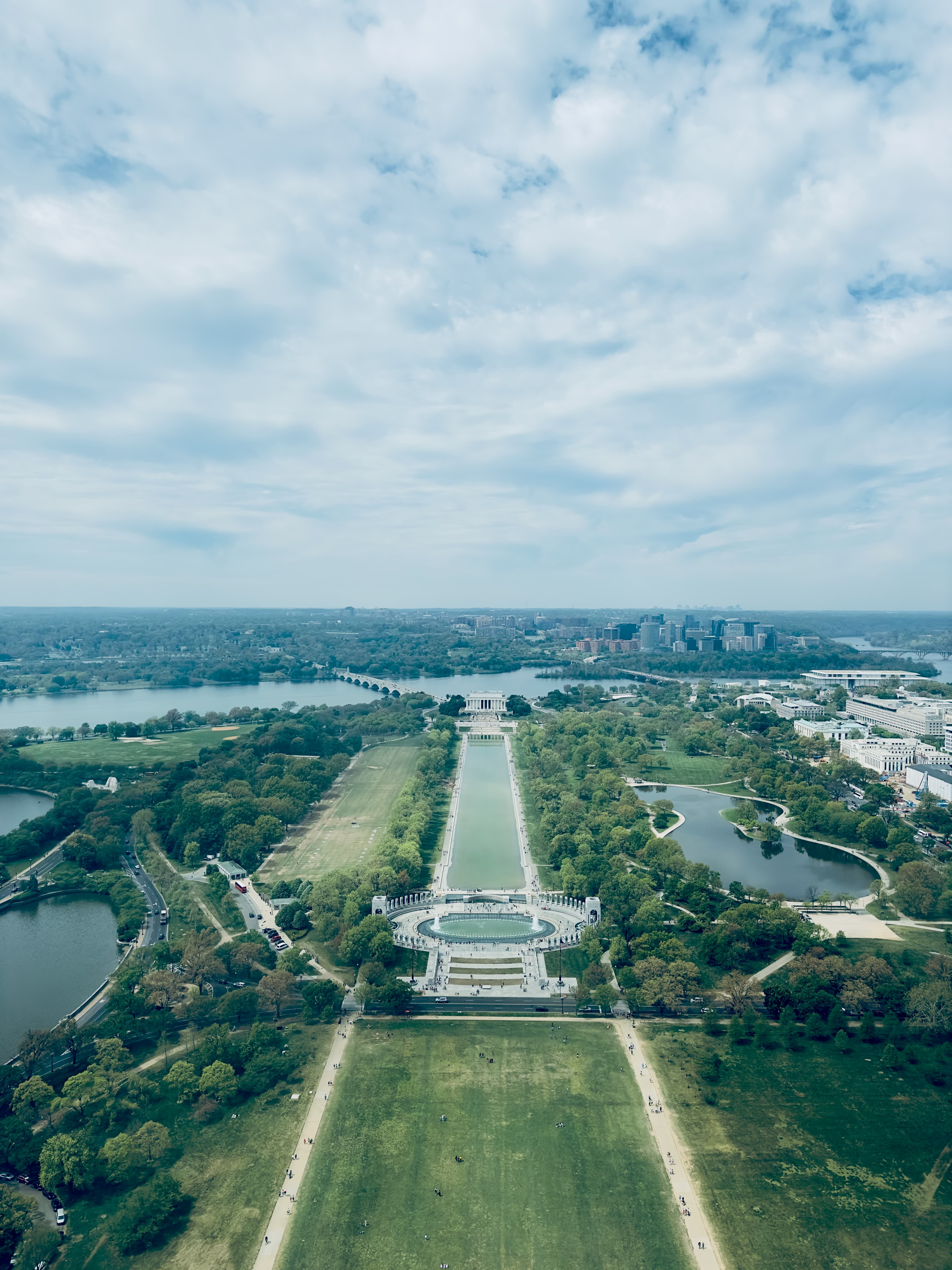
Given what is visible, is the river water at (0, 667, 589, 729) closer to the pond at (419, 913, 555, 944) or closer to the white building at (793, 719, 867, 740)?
the white building at (793, 719, 867, 740)

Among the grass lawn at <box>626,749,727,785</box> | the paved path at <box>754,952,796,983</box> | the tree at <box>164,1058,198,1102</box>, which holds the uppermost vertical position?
the grass lawn at <box>626,749,727,785</box>

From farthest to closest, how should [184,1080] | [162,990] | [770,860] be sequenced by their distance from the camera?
[770,860], [162,990], [184,1080]

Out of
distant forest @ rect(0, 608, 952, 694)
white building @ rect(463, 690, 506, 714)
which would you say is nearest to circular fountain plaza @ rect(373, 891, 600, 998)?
white building @ rect(463, 690, 506, 714)

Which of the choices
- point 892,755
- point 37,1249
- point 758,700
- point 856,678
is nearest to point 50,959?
point 37,1249

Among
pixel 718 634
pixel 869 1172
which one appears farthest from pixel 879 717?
pixel 718 634

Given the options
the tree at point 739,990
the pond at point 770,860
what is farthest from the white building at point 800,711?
the tree at point 739,990

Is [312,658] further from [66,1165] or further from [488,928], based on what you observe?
[66,1165]
